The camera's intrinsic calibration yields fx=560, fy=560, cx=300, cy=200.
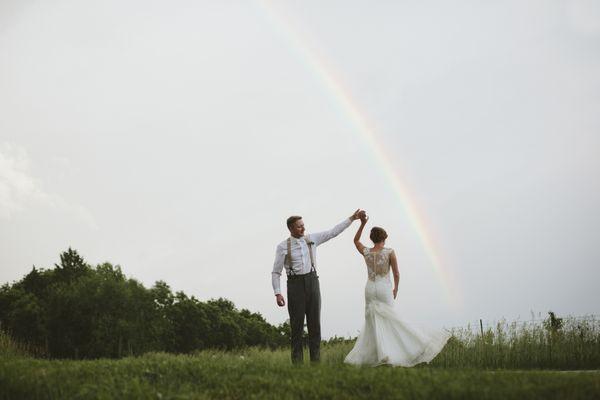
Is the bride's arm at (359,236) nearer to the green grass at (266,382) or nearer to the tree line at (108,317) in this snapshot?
the green grass at (266,382)

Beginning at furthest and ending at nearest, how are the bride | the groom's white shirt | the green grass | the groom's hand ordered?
the groom's white shirt → the bride → the groom's hand → the green grass

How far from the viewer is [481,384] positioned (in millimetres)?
6527

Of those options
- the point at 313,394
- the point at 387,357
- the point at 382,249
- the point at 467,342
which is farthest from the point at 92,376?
the point at 467,342

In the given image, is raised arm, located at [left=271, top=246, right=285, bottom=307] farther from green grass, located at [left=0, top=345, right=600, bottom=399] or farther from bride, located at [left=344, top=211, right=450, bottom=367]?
green grass, located at [left=0, top=345, right=600, bottom=399]

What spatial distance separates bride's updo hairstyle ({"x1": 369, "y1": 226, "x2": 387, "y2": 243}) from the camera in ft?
35.9

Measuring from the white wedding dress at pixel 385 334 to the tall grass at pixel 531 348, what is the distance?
1492mm

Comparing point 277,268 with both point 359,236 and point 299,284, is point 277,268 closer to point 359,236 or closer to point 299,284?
point 299,284

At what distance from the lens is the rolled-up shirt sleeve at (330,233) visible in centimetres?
1059

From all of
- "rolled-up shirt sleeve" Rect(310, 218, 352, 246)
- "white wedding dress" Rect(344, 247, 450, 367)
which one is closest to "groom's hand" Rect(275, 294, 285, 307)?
"rolled-up shirt sleeve" Rect(310, 218, 352, 246)

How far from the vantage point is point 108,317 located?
3888 centimetres

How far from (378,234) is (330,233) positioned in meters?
0.97

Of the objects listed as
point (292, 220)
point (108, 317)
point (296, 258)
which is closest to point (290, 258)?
point (296, 258)

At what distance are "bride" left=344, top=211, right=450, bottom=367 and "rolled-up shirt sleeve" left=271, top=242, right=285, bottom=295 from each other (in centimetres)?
175

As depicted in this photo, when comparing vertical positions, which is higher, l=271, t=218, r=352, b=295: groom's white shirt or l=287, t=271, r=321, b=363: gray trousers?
l=271, t=218, r=352, b=295: groom's white shirt
